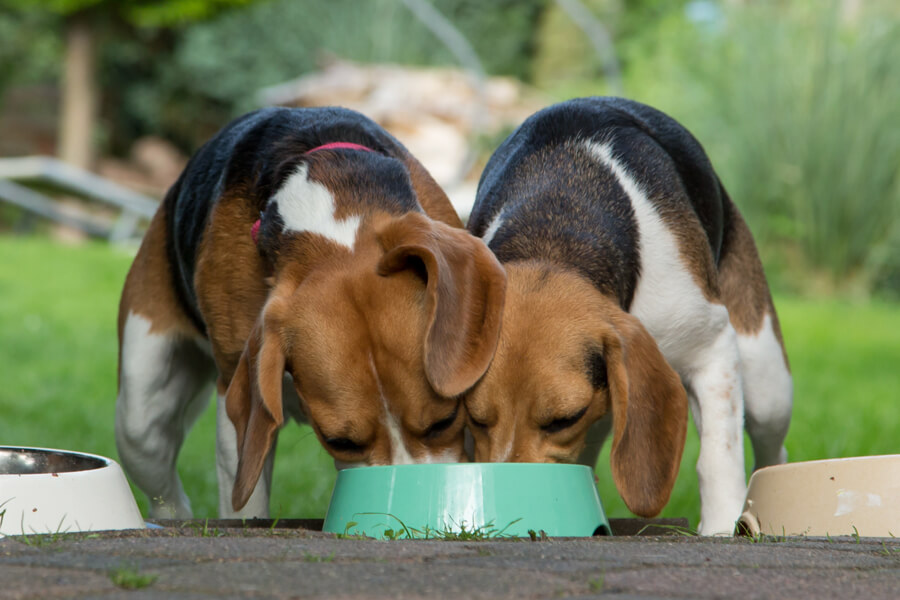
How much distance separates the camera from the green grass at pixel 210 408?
250 inches

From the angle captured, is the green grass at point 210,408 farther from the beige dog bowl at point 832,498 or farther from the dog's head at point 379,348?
the beige dog bowl at point 832,498

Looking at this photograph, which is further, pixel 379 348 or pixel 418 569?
pixel 379 348

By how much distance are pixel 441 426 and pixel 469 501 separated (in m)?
0.39

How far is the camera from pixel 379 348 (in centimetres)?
330

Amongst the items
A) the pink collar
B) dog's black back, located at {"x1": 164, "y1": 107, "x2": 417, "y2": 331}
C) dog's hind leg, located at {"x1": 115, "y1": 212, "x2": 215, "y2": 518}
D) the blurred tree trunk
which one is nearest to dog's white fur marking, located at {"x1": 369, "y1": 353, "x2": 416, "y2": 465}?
dog's black back, located at {"x1": 164, "y1": 107, "x2": 417, "y2": 331}

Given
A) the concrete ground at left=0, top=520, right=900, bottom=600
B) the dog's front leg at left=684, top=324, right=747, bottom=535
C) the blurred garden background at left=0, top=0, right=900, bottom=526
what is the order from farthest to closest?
the blurred garden background at left=0, top=0, right=900, bottom=526
the dog's front leg at left=684, top=324, right=747, bottom=535
the concrete ground at left=0, top=520, right=900, bottom=600

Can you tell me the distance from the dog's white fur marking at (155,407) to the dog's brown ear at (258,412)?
1464 mm

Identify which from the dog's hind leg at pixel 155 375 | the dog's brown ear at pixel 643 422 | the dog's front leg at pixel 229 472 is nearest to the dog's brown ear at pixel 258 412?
the dog's front leg at pixel 229 472

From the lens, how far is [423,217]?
144 inches

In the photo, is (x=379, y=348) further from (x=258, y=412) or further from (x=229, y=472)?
(x=229, y=472)

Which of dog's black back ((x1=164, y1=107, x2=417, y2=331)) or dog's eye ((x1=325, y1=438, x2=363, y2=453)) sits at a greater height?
dog's black back ((x1=164, y1=107, x2=417, y2=331))

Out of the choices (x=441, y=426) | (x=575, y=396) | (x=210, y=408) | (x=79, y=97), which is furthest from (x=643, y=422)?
(x=79, y=97)

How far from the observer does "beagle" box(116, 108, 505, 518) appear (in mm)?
3297

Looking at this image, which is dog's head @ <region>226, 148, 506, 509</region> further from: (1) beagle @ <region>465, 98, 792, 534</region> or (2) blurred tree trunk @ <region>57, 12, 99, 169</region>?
(2) blurred tree trunk @ <region>57, 12, 99, 169</region>
